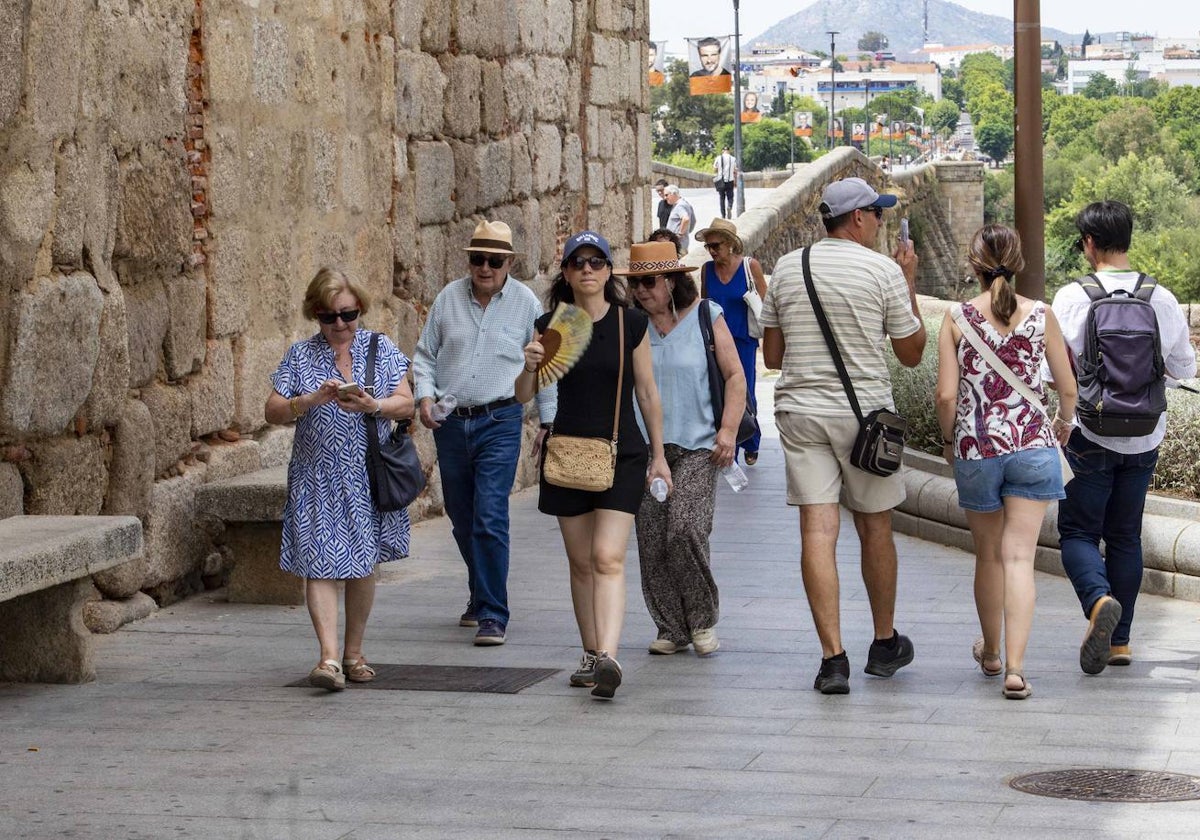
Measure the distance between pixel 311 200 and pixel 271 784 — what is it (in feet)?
15.9

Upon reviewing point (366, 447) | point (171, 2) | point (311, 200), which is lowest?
point (366, 447)

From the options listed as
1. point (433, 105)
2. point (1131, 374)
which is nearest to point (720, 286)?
point (433, 105)

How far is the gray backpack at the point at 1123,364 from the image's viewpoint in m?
6.73

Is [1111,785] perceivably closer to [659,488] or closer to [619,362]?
[659,488]

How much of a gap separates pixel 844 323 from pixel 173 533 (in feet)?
10.5

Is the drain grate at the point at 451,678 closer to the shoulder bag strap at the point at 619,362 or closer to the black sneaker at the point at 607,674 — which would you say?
the black sneaker at the point at 607,674

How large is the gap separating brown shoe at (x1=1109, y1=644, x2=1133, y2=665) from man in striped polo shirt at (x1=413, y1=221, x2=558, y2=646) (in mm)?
2275

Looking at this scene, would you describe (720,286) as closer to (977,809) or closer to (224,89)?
(224,89)

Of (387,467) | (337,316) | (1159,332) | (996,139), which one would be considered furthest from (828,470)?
(996,139)


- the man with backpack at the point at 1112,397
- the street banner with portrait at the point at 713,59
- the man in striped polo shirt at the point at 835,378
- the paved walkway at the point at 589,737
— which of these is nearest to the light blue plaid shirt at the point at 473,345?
the paved walkway at the point at 589,737

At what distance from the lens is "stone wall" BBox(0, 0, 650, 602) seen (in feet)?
22.8

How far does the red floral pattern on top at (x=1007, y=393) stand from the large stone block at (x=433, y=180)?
511 centimetres

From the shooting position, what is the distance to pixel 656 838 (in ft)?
15.2

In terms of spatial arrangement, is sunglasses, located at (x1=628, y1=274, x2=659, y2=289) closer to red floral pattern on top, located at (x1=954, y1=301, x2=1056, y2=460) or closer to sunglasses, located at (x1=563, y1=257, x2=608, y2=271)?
sunglasses, located at (x1=563, y1=257, x2=608, y2=271)
